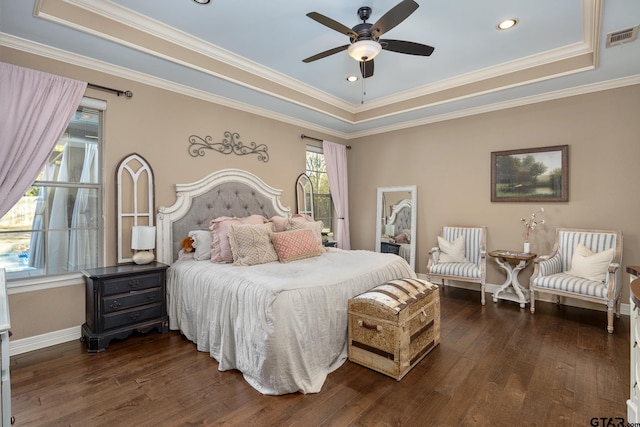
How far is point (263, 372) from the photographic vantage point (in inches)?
83.7

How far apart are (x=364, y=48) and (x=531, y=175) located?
9.94 feet

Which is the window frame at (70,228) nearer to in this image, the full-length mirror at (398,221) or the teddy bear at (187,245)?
the teddy bear at (187,245)

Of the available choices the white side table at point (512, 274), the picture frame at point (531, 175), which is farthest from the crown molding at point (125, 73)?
the white side table at point (512, 274)

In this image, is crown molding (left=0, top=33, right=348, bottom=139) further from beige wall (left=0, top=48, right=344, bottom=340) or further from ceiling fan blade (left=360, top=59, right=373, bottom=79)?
ceiling fan blade (left=360, top=59, right=373, bottom=79)

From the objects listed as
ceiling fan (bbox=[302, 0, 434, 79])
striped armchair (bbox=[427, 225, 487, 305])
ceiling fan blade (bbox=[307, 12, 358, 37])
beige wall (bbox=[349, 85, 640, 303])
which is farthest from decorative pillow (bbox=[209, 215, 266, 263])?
beige wall (bbox=[349, 85, 640, 303])

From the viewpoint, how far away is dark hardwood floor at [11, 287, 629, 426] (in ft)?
6.17

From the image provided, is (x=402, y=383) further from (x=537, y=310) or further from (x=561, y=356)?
(x=537, y=310)

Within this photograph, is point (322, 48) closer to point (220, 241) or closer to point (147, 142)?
point (147, 142)

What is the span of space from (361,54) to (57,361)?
11.5ft

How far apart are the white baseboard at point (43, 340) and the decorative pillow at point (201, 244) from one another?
48.8 inches

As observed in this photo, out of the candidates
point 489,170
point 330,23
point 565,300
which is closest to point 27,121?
point 330,23

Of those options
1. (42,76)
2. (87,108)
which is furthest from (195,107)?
(42,76)

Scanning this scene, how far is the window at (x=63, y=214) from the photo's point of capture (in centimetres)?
272

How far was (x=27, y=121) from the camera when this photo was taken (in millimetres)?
2594
